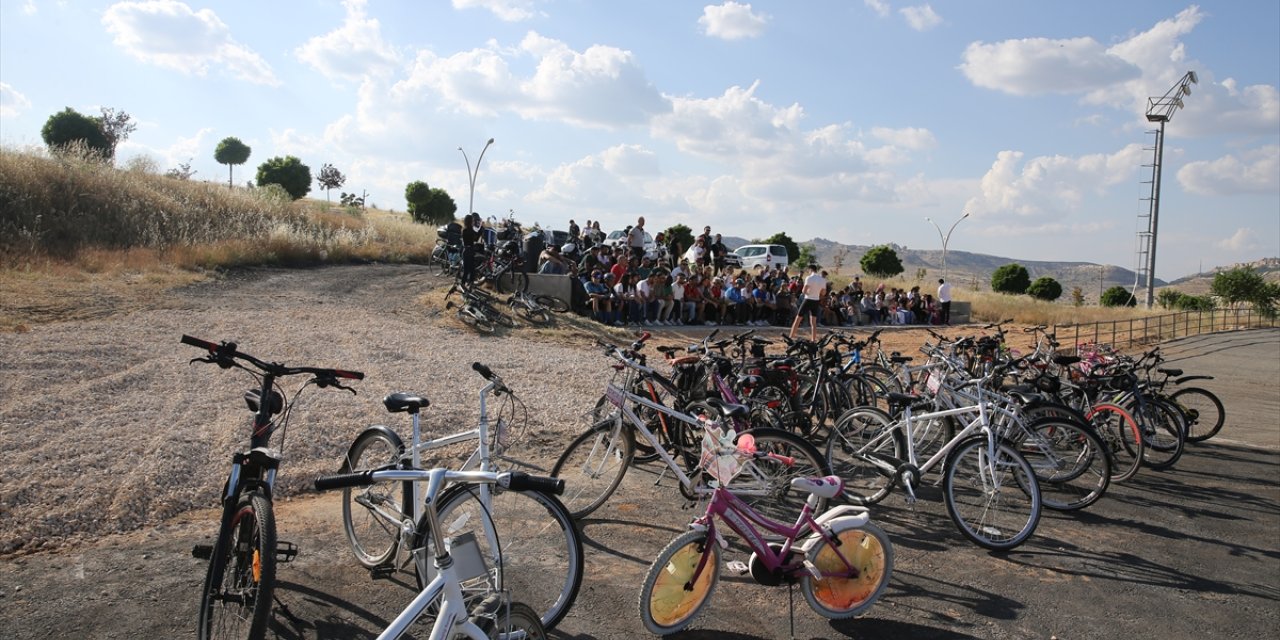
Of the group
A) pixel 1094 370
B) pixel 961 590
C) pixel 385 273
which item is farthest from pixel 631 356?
pixel 385 273

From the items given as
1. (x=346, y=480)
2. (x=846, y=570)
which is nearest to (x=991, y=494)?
(x=846, y=570)

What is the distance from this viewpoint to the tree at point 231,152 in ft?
194

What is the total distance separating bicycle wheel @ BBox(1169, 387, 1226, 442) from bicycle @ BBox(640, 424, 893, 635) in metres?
6.92

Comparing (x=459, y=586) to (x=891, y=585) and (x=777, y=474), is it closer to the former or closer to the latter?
(x=777, y=474)

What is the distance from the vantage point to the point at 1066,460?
635 cm

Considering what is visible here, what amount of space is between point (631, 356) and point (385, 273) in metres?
19.5

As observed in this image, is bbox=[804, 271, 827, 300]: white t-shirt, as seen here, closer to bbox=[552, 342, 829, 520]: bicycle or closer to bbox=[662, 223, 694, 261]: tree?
bbox=[552, 342, 829, 520]: bicycle

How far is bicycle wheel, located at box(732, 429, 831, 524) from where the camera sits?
5.02m

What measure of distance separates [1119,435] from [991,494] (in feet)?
9.85

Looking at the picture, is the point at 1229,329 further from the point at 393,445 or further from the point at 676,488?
the point at 393,445

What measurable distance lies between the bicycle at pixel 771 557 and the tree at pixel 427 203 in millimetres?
53248

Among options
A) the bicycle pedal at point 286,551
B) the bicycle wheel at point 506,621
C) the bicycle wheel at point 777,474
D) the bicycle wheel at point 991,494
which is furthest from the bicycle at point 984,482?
the bicycle pedal at point 286,551

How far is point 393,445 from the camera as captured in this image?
14.1ft

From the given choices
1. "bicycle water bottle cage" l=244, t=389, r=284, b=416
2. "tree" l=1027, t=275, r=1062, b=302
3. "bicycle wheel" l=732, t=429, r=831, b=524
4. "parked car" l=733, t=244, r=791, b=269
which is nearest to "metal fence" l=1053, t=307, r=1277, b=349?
"parked car" l=733, t=244, r=791, b=269
